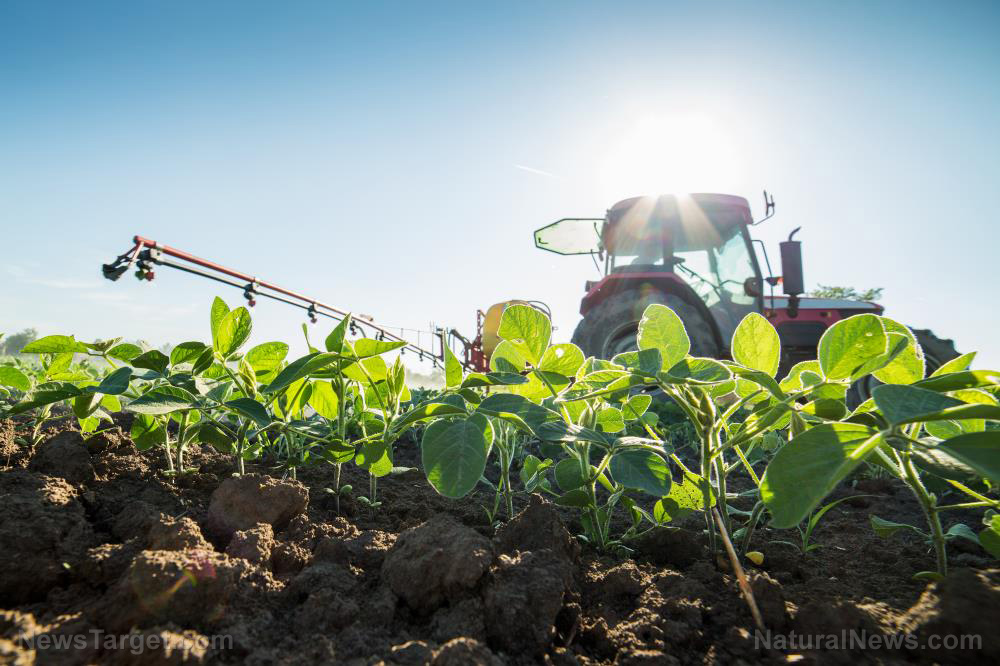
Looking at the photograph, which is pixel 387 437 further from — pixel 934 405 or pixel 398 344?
pixel 934 405

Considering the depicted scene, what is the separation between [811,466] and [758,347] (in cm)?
33

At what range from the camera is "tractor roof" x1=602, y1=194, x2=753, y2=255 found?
17.2 feet

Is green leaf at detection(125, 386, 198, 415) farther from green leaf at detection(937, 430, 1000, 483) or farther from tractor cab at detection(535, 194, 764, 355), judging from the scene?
tractor cab at detection(535, 194, 764, 355)

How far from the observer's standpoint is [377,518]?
121cm

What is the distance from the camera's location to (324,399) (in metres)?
1.37

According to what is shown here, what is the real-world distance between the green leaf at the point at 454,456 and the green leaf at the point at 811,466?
0.41 metres

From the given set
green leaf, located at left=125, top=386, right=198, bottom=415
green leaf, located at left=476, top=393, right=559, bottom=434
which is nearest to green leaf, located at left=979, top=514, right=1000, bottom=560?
green leaf, located at left=476, top=393, right=559, bottom=434

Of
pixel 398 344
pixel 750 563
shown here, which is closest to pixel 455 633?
pixel 398 344

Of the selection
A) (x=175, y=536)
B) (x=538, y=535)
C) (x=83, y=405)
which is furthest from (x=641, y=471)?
(x=83, y=405)

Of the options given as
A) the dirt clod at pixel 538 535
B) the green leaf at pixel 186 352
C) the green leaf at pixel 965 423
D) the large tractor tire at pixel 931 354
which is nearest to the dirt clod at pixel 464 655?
the dirt clod at pixel 538 535

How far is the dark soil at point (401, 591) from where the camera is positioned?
0.63m

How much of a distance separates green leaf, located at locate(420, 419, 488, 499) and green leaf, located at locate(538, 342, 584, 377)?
267 millimetres

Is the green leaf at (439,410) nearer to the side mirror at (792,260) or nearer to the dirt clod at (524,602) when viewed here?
the dirt clod at (524,602)

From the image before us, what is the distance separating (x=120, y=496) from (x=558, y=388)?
104 cm
